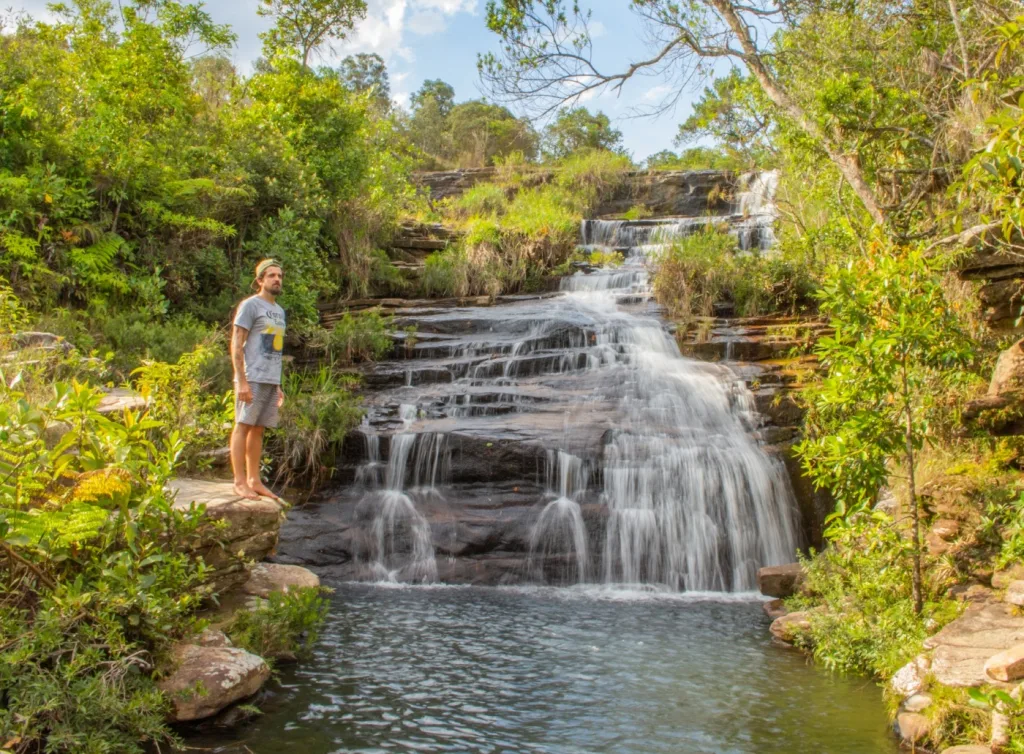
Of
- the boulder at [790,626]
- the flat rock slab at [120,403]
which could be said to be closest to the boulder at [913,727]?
the boulder at [790,626]

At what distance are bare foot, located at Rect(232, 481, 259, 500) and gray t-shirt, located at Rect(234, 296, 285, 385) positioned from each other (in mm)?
880

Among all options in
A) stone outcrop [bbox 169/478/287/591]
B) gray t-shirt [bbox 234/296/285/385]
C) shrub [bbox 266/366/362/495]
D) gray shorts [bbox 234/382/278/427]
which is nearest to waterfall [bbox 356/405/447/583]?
shrub [bbox 266/366/362/495]

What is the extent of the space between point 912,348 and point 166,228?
1083 cm

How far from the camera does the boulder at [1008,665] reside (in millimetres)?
4344

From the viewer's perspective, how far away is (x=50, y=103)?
37.7 ft

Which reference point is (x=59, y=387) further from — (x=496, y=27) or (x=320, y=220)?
(x=320, y=220)

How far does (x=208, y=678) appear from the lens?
201 inches

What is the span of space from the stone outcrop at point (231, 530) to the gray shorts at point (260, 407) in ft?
2.04

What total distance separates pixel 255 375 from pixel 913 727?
206 inches

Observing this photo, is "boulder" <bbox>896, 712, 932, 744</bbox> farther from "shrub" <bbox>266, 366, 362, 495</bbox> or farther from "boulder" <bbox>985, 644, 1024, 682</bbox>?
"shrub" <bbox>266, 366, 362, 495</bbox>

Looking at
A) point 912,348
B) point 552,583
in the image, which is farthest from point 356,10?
point 912,348

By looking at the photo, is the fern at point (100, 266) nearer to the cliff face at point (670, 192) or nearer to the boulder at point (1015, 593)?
the boulder at point (1015, 593)

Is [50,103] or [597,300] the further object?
[597,300]

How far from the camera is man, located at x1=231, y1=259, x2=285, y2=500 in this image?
657 centimetres
